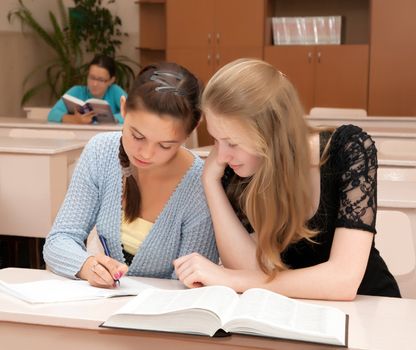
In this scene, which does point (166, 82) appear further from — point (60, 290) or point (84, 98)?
point (84, 98)

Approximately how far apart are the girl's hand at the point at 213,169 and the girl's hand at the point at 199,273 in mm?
224

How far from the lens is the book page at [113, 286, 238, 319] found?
1329 mm

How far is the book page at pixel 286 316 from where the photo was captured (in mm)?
1273

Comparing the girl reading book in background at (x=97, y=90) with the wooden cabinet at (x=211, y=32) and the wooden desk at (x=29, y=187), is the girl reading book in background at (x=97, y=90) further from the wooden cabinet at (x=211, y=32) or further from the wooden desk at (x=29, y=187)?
the wooden desk at (x=29, y=187)

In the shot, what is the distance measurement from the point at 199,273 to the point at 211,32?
6.29 m

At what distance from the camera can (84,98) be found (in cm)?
662

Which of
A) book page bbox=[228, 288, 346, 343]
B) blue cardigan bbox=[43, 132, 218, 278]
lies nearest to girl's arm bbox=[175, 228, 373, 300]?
book page bbox=[228, 288, 346, 343]

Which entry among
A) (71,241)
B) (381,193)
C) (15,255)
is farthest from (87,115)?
(71,241)

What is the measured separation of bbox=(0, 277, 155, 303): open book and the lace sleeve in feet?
1.62

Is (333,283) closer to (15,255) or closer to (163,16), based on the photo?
(15,255)

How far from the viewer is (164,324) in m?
1.32

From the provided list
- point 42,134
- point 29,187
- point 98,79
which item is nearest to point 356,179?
point 29,187

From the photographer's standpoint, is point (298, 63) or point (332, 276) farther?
point (298, 63)

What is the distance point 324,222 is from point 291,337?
555 millimetres
